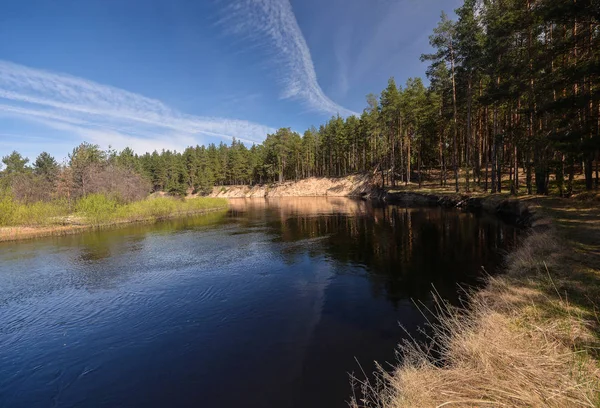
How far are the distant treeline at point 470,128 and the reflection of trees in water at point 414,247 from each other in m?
6.79

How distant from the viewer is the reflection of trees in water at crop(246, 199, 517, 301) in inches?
534

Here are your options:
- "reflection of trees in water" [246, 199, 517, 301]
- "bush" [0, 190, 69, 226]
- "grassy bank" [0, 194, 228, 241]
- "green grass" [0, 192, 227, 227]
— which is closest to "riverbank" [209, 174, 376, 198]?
"reflection of trees in water" [246, 199, 517, 301]

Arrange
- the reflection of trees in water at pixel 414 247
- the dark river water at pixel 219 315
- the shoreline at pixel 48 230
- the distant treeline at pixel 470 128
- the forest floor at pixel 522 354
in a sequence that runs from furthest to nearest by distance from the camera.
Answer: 1. the shoreline at pixel 48 230
2. the distant treeline at pixel 470 128
3. the reflection of trees in water at pixel 414 247
4. the dark river water at pixel 219 315
5. the forest floor at pixel 522 354

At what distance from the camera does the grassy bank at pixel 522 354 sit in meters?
4.05

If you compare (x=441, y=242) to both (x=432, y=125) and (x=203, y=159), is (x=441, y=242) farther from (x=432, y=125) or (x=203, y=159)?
(x=203, y=159)

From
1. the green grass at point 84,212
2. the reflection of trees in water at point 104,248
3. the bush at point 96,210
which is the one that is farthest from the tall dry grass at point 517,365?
the green grass at point 84,212

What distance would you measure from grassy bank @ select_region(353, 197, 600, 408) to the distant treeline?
9.84 metres

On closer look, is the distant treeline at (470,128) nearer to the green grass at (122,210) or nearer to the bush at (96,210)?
A: the green grass at (122,210)

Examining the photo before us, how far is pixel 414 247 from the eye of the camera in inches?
786

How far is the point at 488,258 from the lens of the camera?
15.9 m

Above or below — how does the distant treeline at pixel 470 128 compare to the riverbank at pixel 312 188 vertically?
above

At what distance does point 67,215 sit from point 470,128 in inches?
2349

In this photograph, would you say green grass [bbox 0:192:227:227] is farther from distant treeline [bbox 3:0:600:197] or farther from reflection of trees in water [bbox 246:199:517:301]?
reflection of trees in water [bbox 246:199:517:301]

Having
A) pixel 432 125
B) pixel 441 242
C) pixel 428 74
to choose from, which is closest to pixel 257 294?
pixel 441 242
